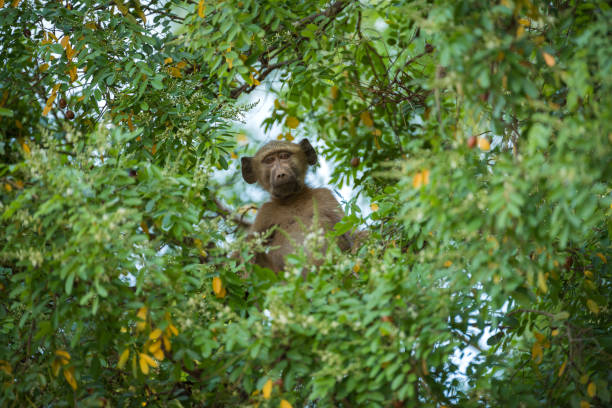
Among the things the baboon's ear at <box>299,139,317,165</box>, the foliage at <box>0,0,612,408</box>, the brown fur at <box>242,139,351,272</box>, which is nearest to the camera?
the foliage at <box>0,0,612,408</box>

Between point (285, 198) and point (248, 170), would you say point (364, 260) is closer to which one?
point (285, 198)

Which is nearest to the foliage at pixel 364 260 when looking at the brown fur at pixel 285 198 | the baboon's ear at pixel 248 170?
the brown fur at pixel 285 198

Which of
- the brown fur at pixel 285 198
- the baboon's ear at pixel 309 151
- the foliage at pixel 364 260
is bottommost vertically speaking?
the foliage at pixel 364 260

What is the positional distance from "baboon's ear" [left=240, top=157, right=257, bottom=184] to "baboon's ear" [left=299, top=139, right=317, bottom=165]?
0.68 metres

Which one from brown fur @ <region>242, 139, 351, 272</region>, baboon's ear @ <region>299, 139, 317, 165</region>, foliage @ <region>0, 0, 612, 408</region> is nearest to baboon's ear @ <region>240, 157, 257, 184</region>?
brown fur @ <region>242, 139, 351, 272</region>

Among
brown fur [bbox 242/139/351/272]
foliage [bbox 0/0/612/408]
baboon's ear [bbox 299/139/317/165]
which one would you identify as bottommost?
foliage [bbox 0/0/612/408]

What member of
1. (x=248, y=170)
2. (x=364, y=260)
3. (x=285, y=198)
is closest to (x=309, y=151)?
(x=285, y=198)

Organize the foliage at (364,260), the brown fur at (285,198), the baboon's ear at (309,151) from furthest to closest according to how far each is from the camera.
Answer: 1. the baboon's ear at (309,151)
2. the brown fur at (285,198)
3. the foliage at (364,260)

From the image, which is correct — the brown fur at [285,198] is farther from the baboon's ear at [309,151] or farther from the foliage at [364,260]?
the foliage at [364,260]

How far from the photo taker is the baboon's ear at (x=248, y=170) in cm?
831

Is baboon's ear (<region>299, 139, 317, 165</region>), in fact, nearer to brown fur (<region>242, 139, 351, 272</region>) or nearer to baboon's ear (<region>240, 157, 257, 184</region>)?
brown fur (<region>242, 139, 351, 272</region>)

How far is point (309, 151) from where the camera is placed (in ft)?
27.3

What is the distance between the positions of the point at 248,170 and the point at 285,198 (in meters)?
0.65

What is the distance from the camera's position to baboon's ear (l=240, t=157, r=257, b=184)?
27.3ft
